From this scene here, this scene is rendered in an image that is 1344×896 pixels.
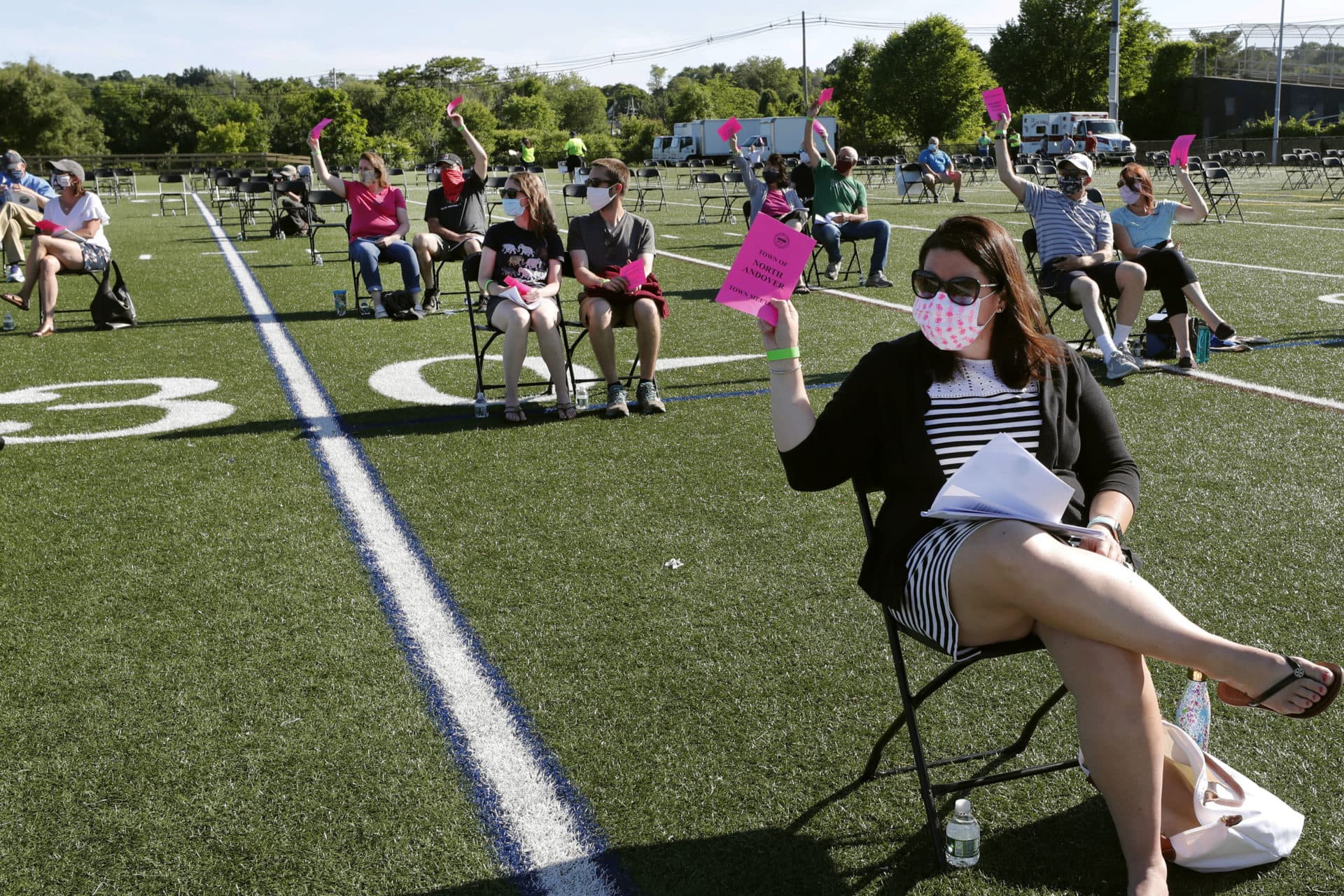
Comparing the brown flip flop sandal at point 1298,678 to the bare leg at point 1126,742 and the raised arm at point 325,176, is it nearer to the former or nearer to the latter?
the bare leg at point 1126,742

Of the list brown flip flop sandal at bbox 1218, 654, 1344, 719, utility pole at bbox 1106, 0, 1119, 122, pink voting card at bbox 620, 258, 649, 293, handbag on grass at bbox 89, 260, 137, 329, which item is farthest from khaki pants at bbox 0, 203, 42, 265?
utility pole at bbox 1106, 0, 1119, 122

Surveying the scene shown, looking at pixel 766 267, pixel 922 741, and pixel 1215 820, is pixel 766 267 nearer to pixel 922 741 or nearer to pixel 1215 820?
pixel 922 741

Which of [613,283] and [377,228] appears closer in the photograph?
[613,283]

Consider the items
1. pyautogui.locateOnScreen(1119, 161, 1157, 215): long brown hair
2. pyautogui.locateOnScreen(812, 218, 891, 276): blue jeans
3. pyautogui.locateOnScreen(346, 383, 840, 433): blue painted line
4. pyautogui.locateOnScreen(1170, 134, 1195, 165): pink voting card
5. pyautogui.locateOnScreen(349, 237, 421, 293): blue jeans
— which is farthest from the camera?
pyautogui.locateOnScreen(812, 218, 891, 276): blue jeans

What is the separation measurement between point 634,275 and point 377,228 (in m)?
5.67

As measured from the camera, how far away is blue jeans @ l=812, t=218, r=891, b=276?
13.3 meters

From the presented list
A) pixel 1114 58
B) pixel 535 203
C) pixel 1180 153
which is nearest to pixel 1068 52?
pixel 1114 58

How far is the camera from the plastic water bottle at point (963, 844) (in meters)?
2.66

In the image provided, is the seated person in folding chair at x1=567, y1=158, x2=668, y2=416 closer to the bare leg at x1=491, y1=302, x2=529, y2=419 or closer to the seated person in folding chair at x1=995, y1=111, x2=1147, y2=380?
the bare leg at x1=491, y1=302, x2=529, y2=419

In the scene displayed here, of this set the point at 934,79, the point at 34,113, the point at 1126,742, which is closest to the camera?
the point at 1126,742

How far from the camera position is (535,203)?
7.38m

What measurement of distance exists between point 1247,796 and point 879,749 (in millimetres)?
863

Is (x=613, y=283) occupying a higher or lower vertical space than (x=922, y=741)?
higher

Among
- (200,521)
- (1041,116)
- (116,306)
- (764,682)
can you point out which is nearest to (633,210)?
(116,306)
